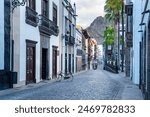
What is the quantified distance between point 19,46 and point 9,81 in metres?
2.59

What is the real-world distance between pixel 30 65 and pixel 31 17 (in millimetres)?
2804

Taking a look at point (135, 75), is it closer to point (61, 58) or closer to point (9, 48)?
point (9, 48)

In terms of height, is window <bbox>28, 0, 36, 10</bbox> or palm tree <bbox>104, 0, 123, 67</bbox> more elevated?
palm tree <bbox>104, 0, 123, 67</bbox>

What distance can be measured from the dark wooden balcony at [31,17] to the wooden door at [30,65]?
4.80 feet

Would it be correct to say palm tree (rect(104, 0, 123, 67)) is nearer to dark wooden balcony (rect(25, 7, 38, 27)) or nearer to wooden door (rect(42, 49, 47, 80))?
wooden door (rect(42, 49, 47, 80))

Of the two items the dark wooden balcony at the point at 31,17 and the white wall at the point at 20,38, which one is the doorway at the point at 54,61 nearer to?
the dark wooden balcony at the point at 31,17

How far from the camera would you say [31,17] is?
2173 cm

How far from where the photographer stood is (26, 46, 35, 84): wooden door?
21.2 m

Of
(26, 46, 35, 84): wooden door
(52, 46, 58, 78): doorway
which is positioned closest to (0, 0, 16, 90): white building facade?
(26, 46, 35, 84): wooden door

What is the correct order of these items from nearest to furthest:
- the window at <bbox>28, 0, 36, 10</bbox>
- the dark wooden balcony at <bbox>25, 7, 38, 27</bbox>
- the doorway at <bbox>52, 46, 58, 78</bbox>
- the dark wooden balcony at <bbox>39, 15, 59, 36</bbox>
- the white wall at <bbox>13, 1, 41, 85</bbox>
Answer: the white wall at <bbox>13, 1, 41, 85</bbox> → the dark wooden balcony at <bbox>25, 7, 38, 27</bbox> → the window at <bbox>28, 0, 36, 10</bbox> → the dark wooden balcony at <bbox>39, 15, 59, 36</bbox> → the doorway at <bbox>52, 46, 58, 78</bbox>

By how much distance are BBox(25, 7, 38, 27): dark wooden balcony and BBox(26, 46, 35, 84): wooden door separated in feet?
4.80

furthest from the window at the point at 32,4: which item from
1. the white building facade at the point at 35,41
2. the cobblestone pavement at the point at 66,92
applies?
the cobblestone pavement at the point at 66,92

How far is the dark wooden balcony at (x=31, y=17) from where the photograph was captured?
20.8 m

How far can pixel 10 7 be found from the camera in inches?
694
